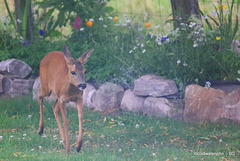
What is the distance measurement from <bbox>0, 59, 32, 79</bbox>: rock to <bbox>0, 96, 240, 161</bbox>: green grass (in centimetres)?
124

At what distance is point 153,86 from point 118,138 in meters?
1.60

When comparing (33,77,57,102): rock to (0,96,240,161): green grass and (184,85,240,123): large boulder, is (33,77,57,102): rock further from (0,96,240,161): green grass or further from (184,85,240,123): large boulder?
(184,85,240,123): large boulder

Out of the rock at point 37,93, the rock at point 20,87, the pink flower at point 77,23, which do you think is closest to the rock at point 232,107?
the rock at point 37,93

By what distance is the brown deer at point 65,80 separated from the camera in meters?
4.75

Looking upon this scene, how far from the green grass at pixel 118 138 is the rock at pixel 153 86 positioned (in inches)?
18.4

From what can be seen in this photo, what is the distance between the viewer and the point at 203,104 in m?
6.63

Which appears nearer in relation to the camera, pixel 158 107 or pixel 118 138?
pixel 118 138

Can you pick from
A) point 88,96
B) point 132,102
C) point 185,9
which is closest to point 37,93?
point 88,96

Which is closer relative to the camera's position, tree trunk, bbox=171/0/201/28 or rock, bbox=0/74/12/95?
tree trunk, bbox=171/0/201/28

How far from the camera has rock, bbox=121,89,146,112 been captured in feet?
24.3

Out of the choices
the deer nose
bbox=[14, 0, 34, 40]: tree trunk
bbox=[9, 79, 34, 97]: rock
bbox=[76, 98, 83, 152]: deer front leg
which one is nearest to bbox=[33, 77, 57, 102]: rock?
bbox=[9, 79, 34, 97]: rock

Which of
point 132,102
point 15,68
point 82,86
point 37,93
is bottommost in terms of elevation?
point 132,102

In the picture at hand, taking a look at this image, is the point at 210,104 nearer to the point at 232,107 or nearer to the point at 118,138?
the point at 232,107

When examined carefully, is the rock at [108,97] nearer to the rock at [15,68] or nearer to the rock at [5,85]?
the rock at [15,68]
